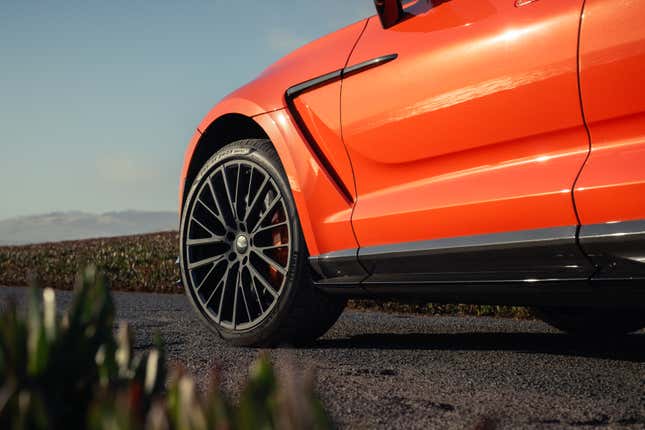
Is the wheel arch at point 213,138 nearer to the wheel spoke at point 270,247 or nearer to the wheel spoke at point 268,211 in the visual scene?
the wheel spoke at point 268,211

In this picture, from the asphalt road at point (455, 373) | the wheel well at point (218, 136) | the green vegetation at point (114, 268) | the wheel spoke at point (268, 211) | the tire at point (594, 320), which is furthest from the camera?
the green vegetation at point (114, 268)

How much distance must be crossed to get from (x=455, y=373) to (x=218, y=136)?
Result: 6.28 ft

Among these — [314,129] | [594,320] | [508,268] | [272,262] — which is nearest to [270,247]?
[272,262]

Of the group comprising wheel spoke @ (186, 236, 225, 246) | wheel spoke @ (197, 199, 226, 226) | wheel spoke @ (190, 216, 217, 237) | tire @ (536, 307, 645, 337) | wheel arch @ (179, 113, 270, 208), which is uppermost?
wheel arch @ (179, 113, 270, 208)

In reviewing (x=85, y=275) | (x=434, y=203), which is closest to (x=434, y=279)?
(x=434, y=203)

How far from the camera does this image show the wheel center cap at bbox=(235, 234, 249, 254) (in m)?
3.59

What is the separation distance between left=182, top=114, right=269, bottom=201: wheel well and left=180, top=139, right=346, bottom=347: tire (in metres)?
0.17

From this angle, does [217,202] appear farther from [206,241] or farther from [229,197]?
[206,241]

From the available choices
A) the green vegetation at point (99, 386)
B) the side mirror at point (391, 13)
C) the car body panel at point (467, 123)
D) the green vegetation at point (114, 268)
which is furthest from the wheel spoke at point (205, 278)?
the green vegetation at point (114, 268)

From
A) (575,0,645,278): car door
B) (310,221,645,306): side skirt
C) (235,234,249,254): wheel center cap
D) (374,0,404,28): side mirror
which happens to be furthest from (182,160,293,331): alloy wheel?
(575,0,645,278): car door

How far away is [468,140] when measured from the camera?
2.83 m

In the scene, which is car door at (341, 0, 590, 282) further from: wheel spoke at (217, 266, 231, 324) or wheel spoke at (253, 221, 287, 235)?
wheel spoke at (217, 266, 231, 324)

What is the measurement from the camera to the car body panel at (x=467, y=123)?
2.57m

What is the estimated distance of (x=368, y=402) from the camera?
91.4 inches
